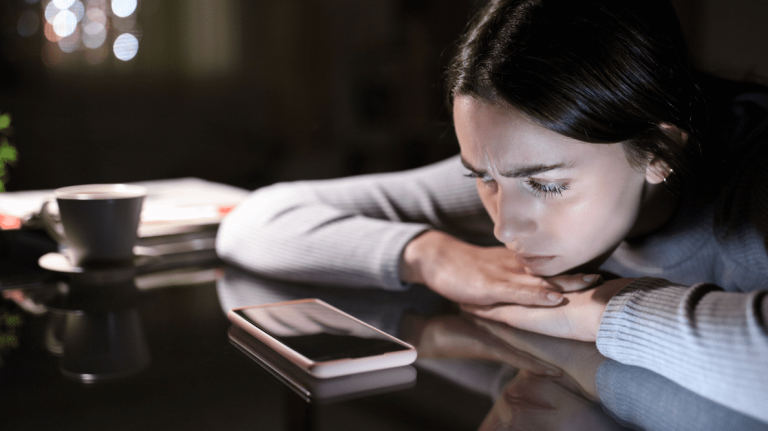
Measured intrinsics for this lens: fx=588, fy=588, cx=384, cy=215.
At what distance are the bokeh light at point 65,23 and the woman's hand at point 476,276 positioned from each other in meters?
0.91

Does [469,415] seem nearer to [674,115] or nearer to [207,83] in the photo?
[674,115]

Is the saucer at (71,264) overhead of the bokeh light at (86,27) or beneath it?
beneath

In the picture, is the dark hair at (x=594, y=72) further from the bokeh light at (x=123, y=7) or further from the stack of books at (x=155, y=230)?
the bokeh light at (x=123, y=7)

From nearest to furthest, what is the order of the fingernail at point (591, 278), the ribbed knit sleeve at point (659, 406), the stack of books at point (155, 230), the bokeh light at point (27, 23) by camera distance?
the ribbed knit sleeve at point (659, 406) → the fingernail at point (591, 278) → the stack of books at point (155, 230) → the bokeh light at point (27, 23)

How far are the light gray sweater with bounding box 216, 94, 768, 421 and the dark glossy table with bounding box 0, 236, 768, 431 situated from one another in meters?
0.02

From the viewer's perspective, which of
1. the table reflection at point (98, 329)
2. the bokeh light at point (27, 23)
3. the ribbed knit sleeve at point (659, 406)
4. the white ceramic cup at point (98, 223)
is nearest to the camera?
the ribbed knit sleeve at point (659, 406)

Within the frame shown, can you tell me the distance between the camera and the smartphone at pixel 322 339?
43 cm

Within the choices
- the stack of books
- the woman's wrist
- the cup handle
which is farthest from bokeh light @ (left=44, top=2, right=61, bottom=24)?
the woman's wrist

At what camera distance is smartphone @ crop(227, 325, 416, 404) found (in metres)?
0.40

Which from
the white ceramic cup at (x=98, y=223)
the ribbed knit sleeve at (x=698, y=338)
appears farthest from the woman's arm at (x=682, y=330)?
the white ceramic cup at (x=98, y=223)

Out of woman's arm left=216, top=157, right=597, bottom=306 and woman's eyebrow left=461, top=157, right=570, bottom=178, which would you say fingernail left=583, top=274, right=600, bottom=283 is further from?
woman's eyebrow left=461, top=157, right=570, bottom=178

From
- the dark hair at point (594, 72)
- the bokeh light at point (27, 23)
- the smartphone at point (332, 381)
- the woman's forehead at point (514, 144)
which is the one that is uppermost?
the bokeh light at point (27, 23)

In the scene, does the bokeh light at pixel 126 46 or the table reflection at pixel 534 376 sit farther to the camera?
the bokeh light at pixel 126 46

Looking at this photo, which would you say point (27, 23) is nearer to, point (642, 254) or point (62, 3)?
point (62, 3)
